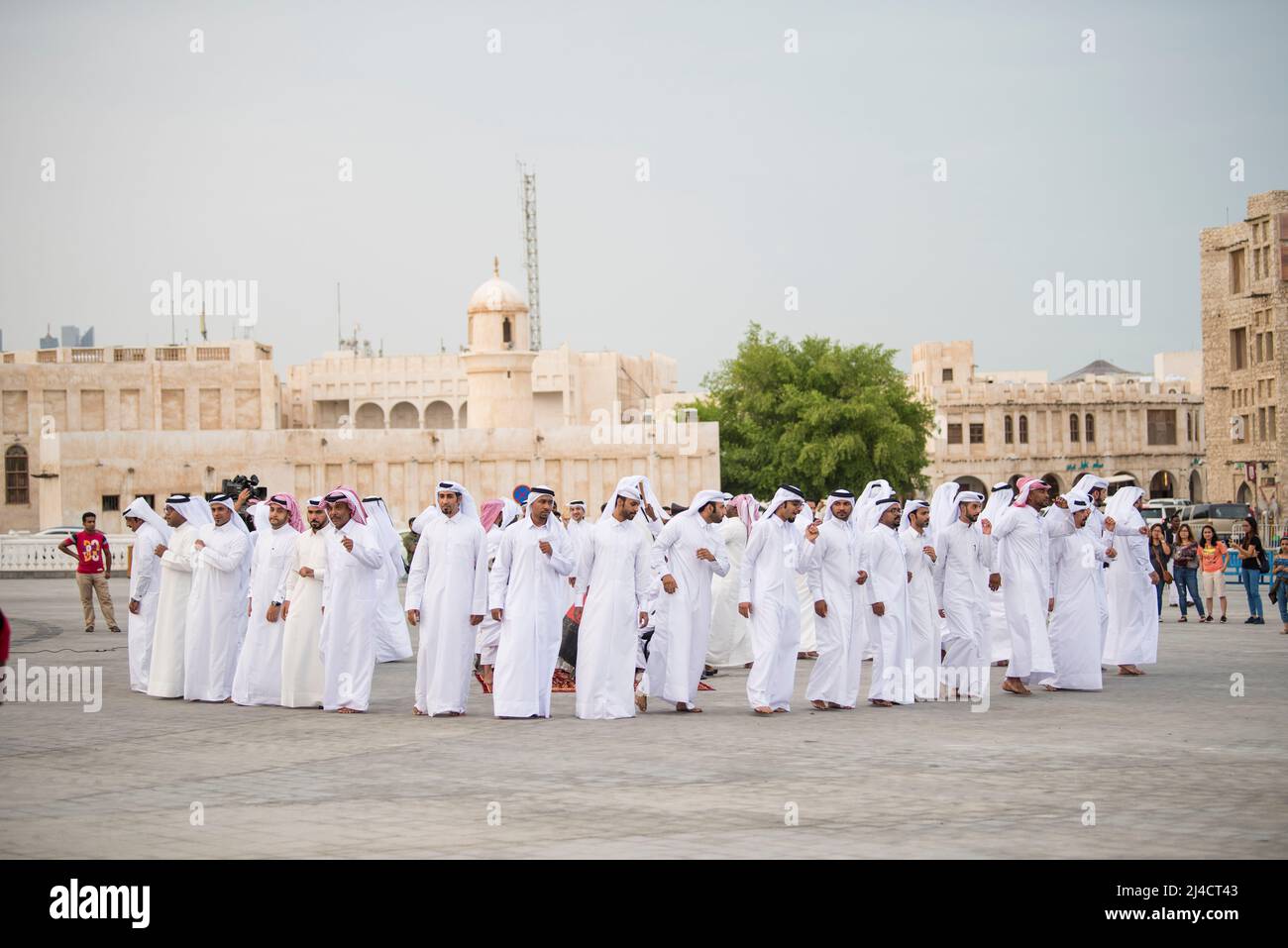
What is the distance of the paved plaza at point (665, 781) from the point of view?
7766mm

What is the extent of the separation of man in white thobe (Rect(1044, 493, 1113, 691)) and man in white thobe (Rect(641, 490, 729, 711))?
Result: 10.9 ft

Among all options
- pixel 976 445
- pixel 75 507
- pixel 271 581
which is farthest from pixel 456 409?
pixel 271 581

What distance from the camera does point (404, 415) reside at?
9738 cm

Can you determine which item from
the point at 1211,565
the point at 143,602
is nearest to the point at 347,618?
the point at 143,602

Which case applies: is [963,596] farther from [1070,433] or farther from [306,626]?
[1070,433]

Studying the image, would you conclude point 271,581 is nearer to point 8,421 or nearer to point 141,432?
point 141,432

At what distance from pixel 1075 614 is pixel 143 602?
8718mm

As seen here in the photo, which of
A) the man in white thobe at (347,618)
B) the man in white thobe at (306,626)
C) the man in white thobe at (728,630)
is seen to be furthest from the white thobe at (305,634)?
the man in white thobe at (728,630)

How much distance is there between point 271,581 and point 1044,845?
28.7 ft

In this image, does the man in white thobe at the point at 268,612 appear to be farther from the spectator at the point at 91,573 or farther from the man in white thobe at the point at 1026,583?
the spectator at the point at 91,573

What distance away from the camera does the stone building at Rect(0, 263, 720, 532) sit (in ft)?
182

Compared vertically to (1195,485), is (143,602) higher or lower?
lower

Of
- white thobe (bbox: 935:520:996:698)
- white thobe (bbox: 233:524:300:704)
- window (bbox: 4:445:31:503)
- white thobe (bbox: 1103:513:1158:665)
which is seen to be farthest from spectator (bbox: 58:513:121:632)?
window (bbox: 4:445:31:503)

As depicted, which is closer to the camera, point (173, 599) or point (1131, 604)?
point (173, 599)
